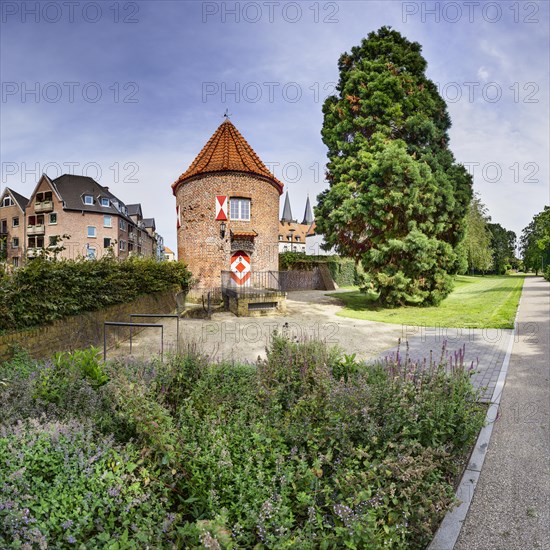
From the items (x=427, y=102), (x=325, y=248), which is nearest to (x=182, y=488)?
(x=325, y=248)

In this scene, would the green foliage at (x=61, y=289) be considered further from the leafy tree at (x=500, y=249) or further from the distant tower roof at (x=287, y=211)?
the distant tower roof at (x=287, y=211)

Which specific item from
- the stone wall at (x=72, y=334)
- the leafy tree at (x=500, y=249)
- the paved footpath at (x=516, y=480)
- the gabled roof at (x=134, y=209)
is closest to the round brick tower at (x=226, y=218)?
the stone wall at (x=72, y=334)

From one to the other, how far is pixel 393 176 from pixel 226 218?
8638 mm

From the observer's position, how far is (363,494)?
2.44 m

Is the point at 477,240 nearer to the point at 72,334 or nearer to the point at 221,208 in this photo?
the point at 221,208

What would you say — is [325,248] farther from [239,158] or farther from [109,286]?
[109,286]

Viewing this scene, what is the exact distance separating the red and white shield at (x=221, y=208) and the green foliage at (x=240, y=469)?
51.1 feet

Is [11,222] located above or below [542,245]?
above

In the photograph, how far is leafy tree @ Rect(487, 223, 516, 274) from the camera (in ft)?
235

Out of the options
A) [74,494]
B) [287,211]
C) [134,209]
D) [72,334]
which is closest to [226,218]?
[72,334]

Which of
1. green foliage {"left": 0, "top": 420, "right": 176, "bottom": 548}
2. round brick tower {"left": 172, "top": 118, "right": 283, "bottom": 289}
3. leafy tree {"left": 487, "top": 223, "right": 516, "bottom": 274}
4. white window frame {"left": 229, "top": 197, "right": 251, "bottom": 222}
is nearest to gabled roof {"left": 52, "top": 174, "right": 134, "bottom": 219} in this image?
round brick tower {"left": 172, "top": 118, "right": 283, "bottom": 289}

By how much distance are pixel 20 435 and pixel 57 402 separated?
1.07 metres

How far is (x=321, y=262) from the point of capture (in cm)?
3434

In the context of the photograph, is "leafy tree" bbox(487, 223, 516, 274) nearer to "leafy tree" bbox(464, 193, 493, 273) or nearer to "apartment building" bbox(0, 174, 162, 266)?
"leafy tree" bbox(464, 193, 493, 273)
